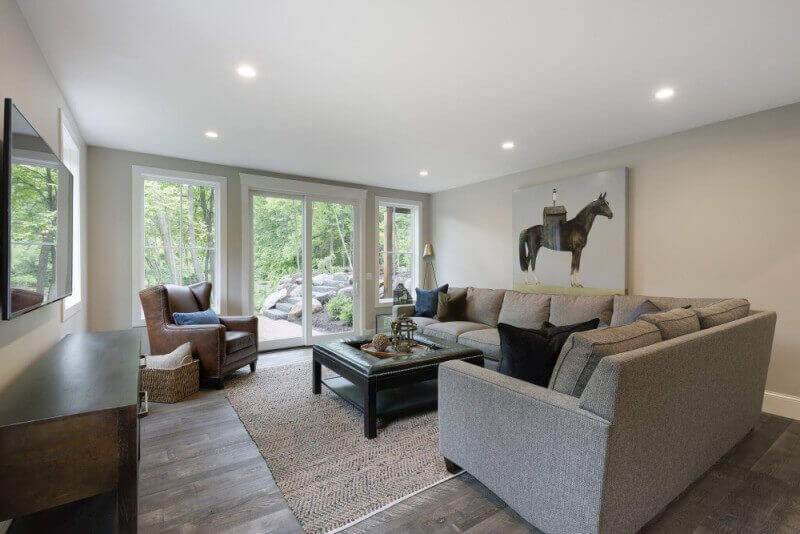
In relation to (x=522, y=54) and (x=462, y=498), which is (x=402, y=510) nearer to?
(x=462, y=498)

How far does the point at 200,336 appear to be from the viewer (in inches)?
137

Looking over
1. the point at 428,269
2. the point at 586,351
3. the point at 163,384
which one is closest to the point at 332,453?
the point at 586,351

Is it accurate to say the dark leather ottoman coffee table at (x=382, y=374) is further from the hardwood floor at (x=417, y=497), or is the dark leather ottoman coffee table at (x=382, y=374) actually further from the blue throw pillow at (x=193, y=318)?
the blue throw pillow at (x=193, y=318)

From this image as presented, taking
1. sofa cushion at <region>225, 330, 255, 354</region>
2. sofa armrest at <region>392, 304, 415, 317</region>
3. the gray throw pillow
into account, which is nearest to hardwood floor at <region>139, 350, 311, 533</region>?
sofa cushion at <region>225, 330, 255, 354</region>

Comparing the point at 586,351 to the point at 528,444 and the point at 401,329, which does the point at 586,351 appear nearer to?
the point at 528,444

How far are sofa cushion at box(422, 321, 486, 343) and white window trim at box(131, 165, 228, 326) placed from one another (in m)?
2.53

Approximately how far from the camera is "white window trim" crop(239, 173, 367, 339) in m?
4.71

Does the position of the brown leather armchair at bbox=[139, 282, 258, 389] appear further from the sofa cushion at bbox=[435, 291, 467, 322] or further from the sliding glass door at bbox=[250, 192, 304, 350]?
the sofa cushion at bbox=[435, 291, 467, 322]

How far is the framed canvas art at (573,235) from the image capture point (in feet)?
12.6

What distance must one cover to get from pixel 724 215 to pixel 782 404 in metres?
1.57

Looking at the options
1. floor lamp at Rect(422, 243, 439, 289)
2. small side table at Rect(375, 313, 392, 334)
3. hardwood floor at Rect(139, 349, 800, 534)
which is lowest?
hardwood floor at Rect(139, 349, 800, 534)

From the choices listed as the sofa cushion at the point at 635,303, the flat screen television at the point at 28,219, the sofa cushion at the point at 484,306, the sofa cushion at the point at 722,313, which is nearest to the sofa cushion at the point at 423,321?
the sofa cushion at the point at 484,306

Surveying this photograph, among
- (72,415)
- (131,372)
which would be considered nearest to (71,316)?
(131,372)

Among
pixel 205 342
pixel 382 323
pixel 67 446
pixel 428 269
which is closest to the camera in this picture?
pixel 67 446
